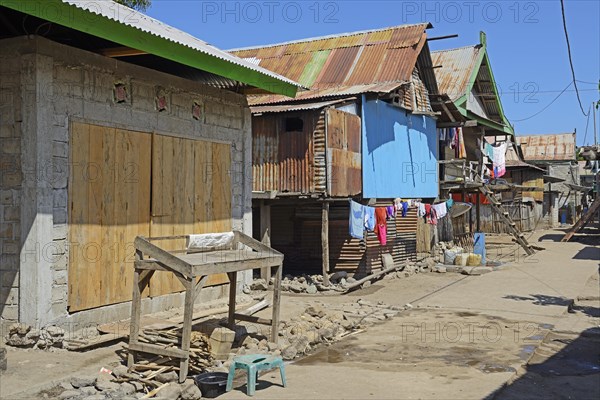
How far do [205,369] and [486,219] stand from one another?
31.9 m

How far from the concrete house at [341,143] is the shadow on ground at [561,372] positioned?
778cm

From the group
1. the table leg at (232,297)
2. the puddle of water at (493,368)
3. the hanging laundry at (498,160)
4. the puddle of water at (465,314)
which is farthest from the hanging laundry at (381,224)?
the hanging laundry at (498,160)

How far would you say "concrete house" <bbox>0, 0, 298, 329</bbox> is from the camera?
25.7 feet

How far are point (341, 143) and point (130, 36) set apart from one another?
981 centimetres

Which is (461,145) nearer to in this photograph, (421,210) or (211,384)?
(421,210)

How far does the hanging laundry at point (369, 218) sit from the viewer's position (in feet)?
58.0

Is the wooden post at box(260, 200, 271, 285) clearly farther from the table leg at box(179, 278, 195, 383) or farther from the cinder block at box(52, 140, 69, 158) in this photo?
the table leg at box(179, 278, 195, 383)

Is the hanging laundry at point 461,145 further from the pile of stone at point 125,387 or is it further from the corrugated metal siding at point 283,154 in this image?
the pile of stone at point 125,387

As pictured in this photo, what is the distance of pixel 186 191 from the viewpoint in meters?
10.6

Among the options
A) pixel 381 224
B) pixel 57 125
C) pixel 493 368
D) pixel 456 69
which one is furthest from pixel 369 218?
pixel 456 69

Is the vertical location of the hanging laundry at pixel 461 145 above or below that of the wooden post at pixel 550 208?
above

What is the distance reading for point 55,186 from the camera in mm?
8055

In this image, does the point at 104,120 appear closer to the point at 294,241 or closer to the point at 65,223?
the point at 65,223

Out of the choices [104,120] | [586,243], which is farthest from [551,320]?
[586,243]
